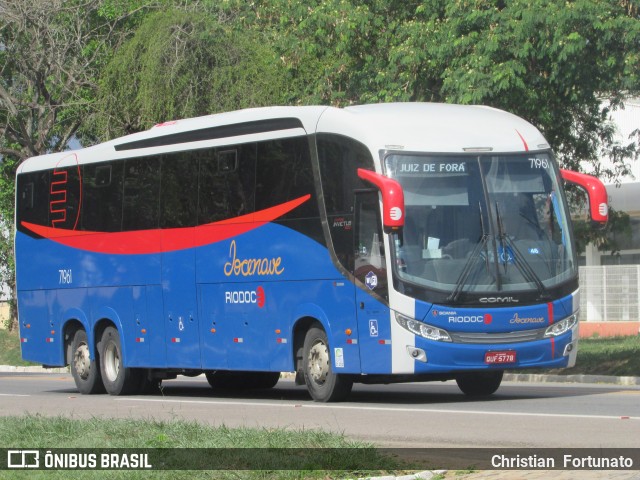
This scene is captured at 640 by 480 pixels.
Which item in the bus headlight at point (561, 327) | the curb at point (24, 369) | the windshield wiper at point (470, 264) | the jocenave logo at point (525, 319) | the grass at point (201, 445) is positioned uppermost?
the windshield wiper at point (470, 264)

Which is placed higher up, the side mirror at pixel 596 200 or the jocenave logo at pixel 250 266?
the side mirror at pixel 596 200

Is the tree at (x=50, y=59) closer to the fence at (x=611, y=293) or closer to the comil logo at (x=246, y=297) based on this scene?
the fence at (x=611, y=293)

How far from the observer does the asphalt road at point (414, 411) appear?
12.9m

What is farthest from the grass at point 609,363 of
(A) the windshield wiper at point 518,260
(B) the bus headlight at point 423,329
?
(B) the bus headlight at point 423,329

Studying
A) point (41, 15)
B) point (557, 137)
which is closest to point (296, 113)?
point (557, 137)

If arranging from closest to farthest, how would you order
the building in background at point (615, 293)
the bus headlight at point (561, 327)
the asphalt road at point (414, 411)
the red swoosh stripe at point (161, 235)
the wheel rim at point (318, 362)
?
1. the asphalt road at point (414, 411)
2. the bus headlight at point (561, 327)
3. the wheel rim at point (318, 362)
4. the red swoosh stripe at point (161, 235)
5. the building in background at point (615, 293)

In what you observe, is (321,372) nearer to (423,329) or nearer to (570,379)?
(423,329)

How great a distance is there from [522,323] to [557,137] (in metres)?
11.7

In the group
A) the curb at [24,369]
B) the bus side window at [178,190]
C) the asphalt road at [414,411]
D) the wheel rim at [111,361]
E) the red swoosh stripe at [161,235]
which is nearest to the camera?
the asphalt road at [414,411]

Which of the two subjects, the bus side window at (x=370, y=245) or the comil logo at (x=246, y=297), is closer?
the bus side window at (x=370, y=245)

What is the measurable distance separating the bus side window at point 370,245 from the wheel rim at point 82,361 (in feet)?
24.0

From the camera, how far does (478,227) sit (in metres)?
17.1

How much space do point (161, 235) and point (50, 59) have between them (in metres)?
15.9

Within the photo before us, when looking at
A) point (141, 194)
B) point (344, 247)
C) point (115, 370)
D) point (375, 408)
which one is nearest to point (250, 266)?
point (344, 247)
